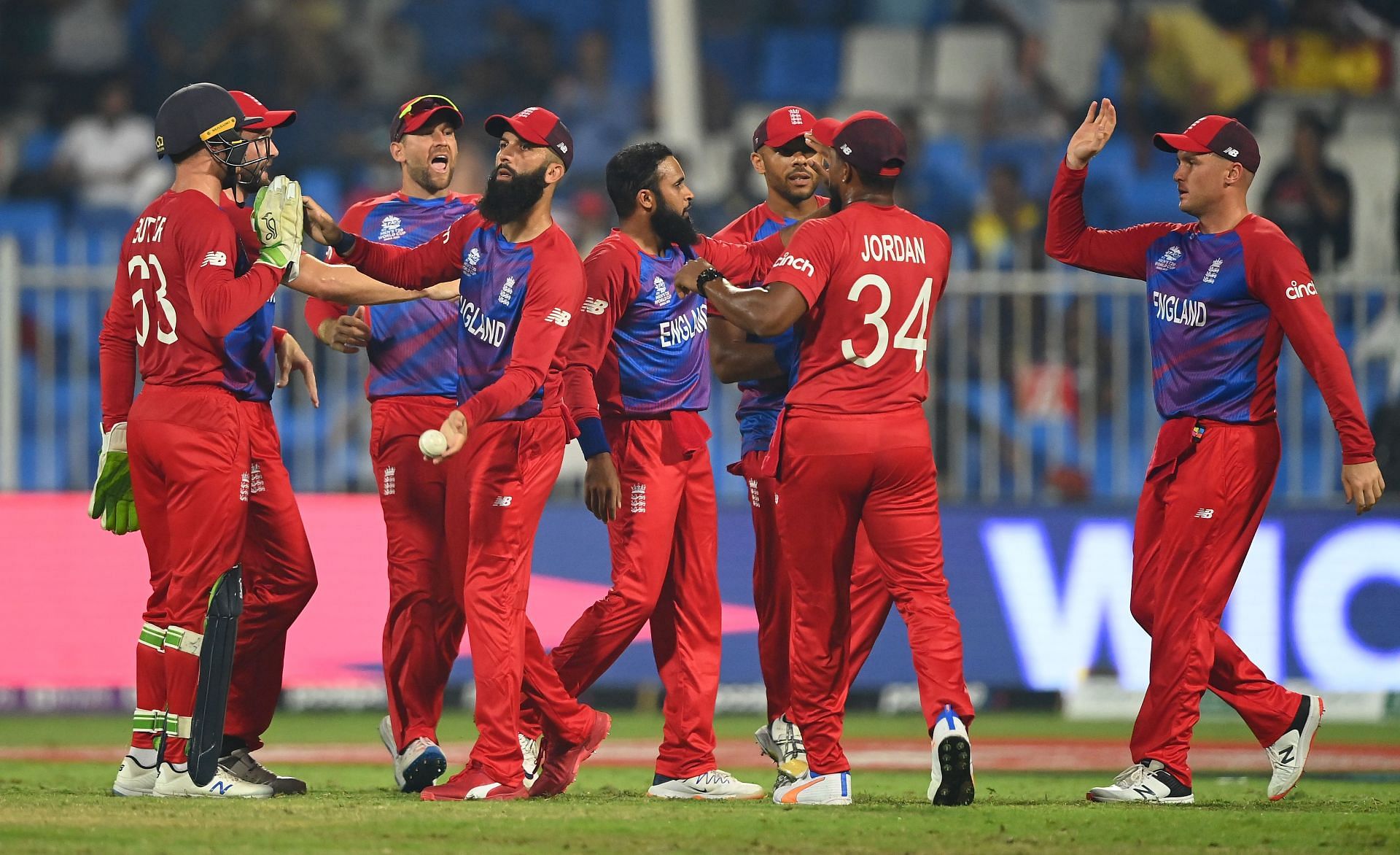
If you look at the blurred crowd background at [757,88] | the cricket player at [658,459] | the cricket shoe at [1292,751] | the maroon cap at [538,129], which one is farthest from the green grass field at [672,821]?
the blurred crowd background at [757,88]

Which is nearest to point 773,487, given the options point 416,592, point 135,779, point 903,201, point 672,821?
point 416,592

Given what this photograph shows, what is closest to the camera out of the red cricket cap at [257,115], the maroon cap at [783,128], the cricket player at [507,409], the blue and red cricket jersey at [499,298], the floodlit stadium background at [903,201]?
the blue and red cricket jersey at [499,298]

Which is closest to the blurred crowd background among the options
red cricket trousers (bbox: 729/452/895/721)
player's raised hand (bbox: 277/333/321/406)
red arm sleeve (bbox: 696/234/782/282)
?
player's raised hand (bbox: 277/333/321/406)

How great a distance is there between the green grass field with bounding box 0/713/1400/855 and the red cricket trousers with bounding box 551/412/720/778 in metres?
0.43

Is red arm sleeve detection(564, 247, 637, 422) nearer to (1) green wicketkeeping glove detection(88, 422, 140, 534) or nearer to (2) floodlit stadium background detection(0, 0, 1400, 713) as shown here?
(1) green wicketkeeping glove detection(88, 422, 140, 534)

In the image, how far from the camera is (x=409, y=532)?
26.5 feet

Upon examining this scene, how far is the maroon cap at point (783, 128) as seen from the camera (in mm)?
8688

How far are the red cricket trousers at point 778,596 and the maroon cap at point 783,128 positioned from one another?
1459mm

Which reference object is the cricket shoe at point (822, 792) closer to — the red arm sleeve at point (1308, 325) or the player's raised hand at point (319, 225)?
the red arm sleeve at point (1308, 325)

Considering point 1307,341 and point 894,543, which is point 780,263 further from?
point 1307,341

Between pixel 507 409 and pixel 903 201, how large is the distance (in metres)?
9.83

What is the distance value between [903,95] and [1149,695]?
38.3 feet

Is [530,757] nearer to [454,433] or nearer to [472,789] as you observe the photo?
[472,789]

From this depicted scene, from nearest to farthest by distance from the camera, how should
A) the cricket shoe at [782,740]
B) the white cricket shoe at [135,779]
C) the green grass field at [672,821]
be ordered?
1. the green grass field at [672,821]
2. the white cricket shoe at [135,779]
3. the cricket shoe at [782,740]
